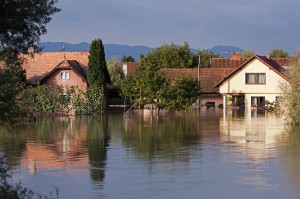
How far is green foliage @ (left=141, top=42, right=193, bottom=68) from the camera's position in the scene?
101 metres

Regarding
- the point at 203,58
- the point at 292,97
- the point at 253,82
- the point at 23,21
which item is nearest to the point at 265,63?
the point at 253,82

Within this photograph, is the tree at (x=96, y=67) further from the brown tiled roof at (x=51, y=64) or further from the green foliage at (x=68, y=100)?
the green foliage at (x=68, y=100)

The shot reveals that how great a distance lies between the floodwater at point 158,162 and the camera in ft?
68.5

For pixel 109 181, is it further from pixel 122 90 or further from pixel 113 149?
pixel 122 90

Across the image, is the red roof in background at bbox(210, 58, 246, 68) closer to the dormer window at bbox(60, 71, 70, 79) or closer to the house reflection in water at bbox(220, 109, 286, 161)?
the dormer window at bbox(60, 71, 70, 79)

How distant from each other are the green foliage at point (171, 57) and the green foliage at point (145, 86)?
3286 cm

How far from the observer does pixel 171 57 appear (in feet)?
334

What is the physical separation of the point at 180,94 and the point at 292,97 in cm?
2199

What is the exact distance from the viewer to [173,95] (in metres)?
66.8

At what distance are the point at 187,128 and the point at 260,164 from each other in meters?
18.6

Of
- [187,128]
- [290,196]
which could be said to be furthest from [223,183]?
[187,128]

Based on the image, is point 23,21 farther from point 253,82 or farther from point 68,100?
point 253,82

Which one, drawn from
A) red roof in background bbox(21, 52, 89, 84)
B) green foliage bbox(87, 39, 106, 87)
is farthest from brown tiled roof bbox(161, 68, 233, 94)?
green foliage bbox(87, 39, 106, 87)

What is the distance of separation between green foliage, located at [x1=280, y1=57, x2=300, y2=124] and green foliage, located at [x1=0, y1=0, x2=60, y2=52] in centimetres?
3170
